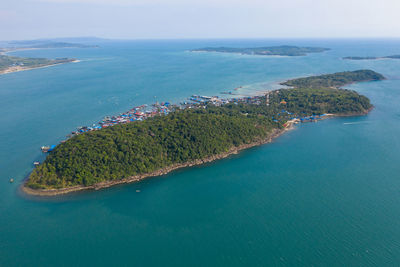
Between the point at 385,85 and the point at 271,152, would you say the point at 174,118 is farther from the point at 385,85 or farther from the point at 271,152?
the point at 385,85

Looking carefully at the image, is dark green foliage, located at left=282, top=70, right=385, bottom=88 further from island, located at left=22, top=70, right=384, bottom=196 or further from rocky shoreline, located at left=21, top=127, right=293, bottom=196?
rocky shoreline, located at left=21, top=127, right=293, bottom=196

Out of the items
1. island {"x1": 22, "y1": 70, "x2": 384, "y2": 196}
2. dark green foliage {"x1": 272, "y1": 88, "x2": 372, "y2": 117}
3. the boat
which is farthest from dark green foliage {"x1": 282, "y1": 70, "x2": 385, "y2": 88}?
the boat

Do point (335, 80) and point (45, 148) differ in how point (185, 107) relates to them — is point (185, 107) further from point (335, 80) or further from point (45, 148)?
point (335, 80)

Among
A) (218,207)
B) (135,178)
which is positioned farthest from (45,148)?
(218,207)

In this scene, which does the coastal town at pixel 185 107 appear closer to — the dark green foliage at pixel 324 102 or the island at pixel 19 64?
the dark green foliage at pixel 324 102

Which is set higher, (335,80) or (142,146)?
(335,80)

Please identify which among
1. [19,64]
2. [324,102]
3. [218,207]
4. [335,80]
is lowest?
[218,207]

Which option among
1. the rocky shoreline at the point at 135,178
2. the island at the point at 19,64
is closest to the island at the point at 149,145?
the rocky shoreline at the point at 135,178
